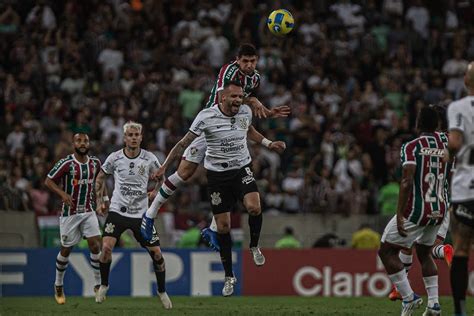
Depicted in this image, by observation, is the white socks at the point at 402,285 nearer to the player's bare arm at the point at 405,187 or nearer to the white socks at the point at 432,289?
the white socks at the point at 432,289

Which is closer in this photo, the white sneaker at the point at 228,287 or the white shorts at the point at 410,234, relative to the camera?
the white shorts at the point at 410,234

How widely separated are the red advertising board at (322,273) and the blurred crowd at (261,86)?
1619 millimetres

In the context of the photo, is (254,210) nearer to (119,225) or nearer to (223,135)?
(223,135)

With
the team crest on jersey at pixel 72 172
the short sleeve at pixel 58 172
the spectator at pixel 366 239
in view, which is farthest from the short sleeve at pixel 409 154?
the spectator at pixel 366 239

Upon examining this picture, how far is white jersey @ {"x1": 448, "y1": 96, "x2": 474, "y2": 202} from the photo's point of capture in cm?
1209

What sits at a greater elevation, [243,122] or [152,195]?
[243,122]

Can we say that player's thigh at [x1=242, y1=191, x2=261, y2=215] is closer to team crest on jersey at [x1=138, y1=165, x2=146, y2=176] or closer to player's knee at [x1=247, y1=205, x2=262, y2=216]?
player's knee at [x1=247, y1=205, x2=262, y2=216]

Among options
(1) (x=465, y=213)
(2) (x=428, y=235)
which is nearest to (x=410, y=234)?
→ (2) (x=428, y=235)

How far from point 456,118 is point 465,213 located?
3.42 feet

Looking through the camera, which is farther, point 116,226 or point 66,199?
point 66,199

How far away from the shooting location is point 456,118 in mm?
12070

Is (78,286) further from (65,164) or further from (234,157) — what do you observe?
(234,157)

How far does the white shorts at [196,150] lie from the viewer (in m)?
17.2

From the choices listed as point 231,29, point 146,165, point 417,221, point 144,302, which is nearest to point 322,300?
point 144,302
